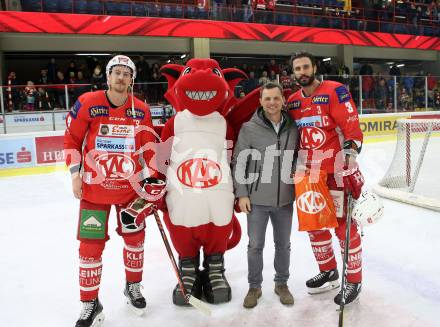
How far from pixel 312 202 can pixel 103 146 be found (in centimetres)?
113

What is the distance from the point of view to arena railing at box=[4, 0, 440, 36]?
10797mm

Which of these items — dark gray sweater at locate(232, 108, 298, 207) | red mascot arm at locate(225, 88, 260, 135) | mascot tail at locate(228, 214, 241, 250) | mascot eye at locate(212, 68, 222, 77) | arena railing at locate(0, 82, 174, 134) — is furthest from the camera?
arena railing at locate(0, 82, 174, 134)

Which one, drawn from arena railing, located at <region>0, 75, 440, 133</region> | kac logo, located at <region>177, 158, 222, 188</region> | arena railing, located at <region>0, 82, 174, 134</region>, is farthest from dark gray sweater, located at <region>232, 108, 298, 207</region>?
arena railing, located at <region>0, 82, 174, 134</region>

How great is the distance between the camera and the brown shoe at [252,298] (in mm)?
2318

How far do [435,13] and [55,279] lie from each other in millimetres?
18214

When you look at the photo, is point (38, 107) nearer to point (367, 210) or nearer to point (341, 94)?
point (341, 94)

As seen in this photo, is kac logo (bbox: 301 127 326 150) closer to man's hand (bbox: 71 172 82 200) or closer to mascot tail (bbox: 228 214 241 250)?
mascot tail (bbox: 228 214 241 250)

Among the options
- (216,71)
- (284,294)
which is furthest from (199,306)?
(216,71)

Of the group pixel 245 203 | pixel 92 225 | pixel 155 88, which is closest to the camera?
pixel 92 225

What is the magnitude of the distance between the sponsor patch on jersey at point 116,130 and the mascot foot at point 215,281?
900 mm

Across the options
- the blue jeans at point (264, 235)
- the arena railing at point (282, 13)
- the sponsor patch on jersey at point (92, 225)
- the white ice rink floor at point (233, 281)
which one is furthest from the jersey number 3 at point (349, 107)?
the arena railing at point (282, 13)

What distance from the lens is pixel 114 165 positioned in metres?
2.19

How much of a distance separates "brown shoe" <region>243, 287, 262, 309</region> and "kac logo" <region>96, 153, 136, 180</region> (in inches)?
37.0

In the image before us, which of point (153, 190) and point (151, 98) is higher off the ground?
point (151, 98)
